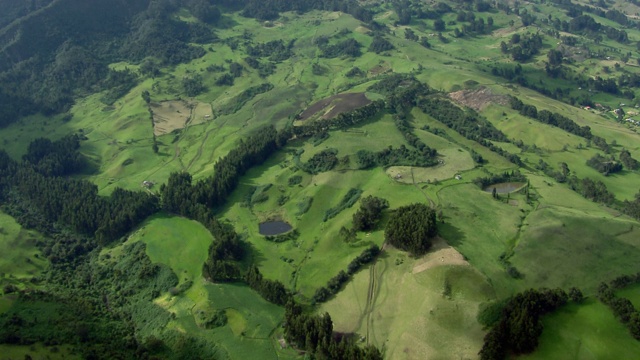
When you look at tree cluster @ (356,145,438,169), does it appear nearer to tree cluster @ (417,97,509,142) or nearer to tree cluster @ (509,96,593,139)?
tree cluster @ (417,97,509,142)

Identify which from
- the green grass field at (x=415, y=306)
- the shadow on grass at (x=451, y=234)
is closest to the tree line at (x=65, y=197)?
the green grass field at (x=415, y=306)

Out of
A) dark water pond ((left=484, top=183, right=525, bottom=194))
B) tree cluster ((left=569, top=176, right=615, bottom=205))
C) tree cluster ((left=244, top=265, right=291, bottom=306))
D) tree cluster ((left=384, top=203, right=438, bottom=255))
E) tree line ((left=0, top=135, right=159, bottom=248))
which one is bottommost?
tree line ((left=0, top=135, right=159, bottom=248))

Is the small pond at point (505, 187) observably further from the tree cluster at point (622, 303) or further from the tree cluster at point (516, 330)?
the tree cluster at point (516, 330)

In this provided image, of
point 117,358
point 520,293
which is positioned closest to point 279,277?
point 117,358

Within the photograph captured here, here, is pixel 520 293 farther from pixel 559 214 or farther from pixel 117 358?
pixel 117 358

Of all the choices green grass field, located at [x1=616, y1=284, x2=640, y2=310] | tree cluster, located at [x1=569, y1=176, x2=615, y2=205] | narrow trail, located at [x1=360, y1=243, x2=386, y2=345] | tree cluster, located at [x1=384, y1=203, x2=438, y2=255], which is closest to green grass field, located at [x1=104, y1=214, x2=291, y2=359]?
narrow trail, located at [x1=360, y1=243, x2=386, y2=345]

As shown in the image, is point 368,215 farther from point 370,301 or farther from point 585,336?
point 585,336
